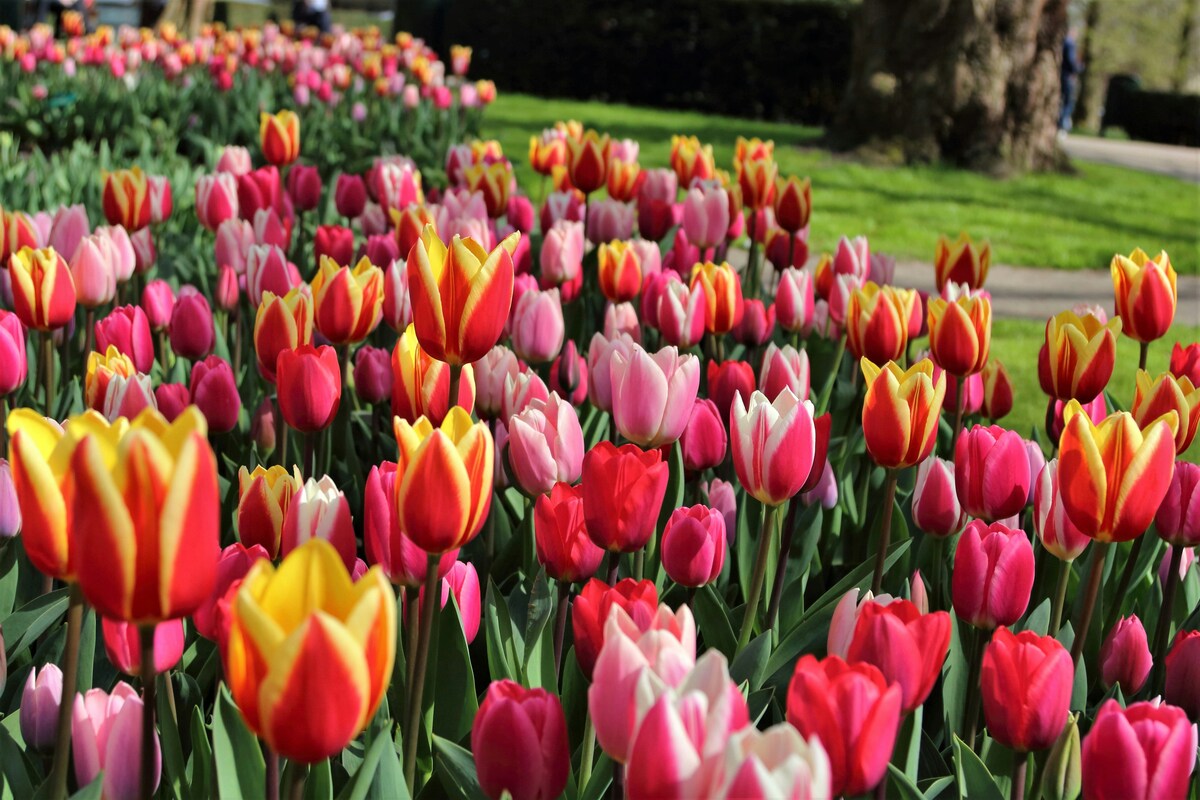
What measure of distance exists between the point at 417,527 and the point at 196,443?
363mm

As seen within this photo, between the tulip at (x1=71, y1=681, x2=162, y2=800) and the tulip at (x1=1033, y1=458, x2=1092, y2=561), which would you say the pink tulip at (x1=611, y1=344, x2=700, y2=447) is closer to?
the tulip at (x1=1033, y1=458, x2=1092, y2=561)

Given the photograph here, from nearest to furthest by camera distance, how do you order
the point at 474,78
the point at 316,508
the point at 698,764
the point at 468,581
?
the point at 698,764
the point at 316,508
the point at 468,581
the point at 474,78

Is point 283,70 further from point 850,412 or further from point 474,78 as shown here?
point 474,78

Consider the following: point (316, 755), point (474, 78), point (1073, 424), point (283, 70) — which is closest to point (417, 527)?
point (316, 755)

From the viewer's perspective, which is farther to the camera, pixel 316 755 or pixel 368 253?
pixel 368 253

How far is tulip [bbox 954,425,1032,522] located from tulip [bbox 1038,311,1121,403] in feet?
1.37

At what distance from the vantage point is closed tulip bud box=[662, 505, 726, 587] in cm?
154

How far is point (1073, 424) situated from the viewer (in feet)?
4.65

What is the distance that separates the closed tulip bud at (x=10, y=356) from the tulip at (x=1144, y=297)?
6.29ft

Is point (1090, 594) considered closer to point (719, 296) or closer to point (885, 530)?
point (885, 530)

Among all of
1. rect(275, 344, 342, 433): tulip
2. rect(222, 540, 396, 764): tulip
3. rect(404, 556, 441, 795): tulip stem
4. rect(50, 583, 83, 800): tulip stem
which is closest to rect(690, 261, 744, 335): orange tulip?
rect(275, 344, 342, 433): tulip

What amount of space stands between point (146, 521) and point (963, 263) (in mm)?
2636

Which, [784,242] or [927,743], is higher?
[784,242]

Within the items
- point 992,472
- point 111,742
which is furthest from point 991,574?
point 111,742
